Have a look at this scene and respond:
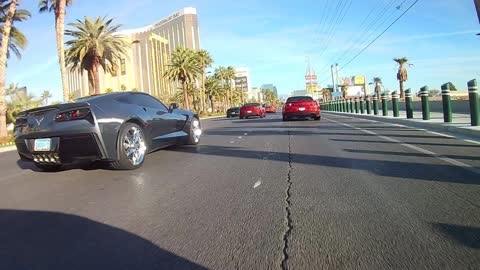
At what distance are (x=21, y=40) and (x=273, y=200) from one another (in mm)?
32918

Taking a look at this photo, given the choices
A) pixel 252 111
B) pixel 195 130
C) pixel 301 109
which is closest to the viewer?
pixel 195 130

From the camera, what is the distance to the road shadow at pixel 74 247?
337 centimetres

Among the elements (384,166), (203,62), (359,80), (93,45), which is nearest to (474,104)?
(384,166)

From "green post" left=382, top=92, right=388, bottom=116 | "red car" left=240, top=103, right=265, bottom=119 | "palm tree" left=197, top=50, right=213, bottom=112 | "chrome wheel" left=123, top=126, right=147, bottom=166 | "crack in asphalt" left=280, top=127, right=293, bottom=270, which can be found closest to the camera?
"crack in asphalt" left=280, top=127, right=293, bottom=270

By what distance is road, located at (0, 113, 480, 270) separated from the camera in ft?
11.2

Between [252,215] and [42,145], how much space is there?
4095 millimetres

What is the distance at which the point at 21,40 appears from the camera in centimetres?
3238

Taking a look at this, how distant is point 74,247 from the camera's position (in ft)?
12.3

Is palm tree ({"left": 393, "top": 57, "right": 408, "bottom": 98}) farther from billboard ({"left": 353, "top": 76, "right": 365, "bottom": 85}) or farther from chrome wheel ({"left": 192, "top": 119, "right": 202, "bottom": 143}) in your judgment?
chrome wheel ({"left": 192, "top": 119, "right": 202, "bottom": 143})

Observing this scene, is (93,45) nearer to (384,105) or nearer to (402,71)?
(384,105)

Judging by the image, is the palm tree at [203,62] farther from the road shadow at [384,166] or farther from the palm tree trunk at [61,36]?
the road shadow at [384,166]

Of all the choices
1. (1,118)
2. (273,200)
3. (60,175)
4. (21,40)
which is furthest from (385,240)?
(21,40)

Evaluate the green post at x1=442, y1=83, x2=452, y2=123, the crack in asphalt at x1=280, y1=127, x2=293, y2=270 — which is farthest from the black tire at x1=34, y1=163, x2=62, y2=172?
the green post at x1=442, y1=83, x2=452, y2=123

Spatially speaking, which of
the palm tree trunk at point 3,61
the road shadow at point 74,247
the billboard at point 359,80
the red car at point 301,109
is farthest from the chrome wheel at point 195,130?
the billboard at point 359,80
